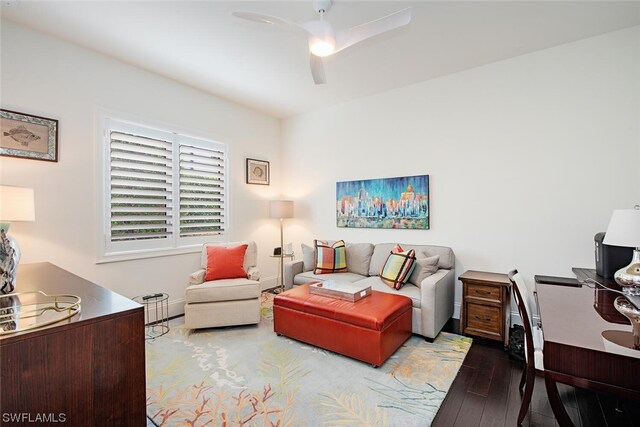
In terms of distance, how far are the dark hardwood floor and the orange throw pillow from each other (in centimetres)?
243

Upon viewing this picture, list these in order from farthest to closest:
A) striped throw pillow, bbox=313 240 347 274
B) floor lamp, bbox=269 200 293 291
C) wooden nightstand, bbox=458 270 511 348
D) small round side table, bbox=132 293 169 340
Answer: floor lamp, bbox=269 200 293 291
striped throw pillow, bbox=313 240 347 274
small round side table, bbox=132 293 169 340
wooden nightstand, bbox=458 270 511 348

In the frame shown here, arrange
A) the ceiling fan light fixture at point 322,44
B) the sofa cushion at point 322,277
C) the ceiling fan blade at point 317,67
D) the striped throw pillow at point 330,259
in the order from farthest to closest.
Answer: the striped throw pillow at point 330,259, the sofa cushion at point 322,277, the ceiling fan blade at point 317,67, the ceiling fan light fixture at point 322,44

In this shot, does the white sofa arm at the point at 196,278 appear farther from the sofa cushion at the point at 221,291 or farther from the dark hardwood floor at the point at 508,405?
the dark hardwood floor at the point at 508,405

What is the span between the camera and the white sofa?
2.85 m

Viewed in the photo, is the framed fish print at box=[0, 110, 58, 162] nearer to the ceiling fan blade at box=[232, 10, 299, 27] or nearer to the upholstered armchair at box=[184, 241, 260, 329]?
the upholstered armchair at box=[184, 241, 260, 329]

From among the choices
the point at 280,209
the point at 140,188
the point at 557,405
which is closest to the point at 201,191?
the point at 140,188

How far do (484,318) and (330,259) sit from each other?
179 cm

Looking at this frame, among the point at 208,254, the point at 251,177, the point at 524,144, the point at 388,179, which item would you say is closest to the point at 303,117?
the point at 251,177

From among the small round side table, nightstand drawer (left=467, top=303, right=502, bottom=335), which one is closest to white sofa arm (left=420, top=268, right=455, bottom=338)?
nightstand drawer (left=467, top=303, right=502, bottom=335)

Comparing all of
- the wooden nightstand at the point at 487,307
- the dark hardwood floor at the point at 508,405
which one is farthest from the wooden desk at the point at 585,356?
the wooden nightstand at the point at 487,307

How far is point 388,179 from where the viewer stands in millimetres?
3980

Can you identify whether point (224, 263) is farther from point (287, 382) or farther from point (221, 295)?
point (287, 382)

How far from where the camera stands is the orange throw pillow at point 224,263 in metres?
3.44

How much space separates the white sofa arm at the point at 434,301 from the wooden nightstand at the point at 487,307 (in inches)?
6.9
